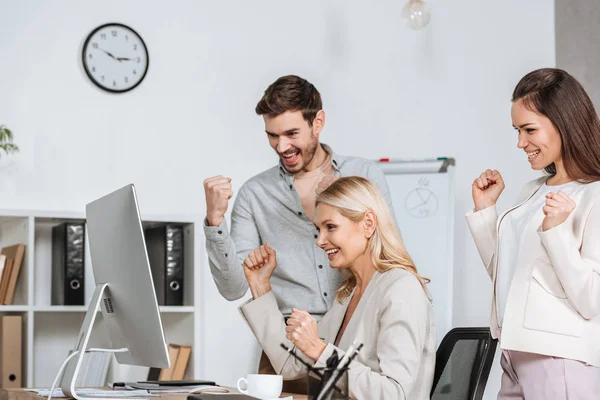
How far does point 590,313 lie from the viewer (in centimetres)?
177

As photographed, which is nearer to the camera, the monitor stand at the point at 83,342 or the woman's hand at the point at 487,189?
the monitor stand at the point at 83,342

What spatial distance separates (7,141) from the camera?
3.68 m

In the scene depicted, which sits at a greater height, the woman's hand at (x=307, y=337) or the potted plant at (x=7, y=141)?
the potted plant at (x=7, y=141)

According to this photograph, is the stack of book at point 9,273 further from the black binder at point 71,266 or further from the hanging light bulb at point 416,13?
the hanging light bulb at point 416,13

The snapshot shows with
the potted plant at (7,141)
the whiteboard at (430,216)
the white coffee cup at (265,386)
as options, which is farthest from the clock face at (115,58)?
the white coffee cup at (265,386)

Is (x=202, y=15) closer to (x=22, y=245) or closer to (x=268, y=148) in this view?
(x=268, y=148)

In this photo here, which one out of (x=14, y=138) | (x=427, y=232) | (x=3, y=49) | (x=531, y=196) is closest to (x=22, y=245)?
(x=14, y=138)

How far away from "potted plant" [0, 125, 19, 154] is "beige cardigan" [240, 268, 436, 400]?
6.49 ft

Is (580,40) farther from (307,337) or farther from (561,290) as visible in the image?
(307,337)

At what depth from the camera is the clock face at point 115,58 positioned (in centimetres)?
388

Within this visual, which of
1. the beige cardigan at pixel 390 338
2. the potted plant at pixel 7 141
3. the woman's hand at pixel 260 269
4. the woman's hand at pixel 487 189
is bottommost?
the beige cardigan at pixel 390 338

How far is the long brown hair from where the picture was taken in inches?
73.0

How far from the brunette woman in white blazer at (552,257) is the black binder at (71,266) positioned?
6.66 feet

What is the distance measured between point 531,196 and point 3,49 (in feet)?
8.79
